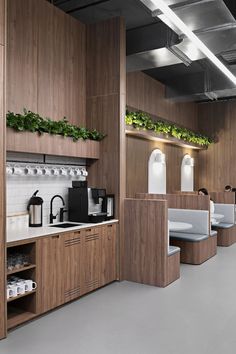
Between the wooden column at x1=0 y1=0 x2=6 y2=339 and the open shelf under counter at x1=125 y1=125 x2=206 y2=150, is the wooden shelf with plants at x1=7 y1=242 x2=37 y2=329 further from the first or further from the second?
the open shelf under counter at x1=125 y1=125 x2=206 y2=150

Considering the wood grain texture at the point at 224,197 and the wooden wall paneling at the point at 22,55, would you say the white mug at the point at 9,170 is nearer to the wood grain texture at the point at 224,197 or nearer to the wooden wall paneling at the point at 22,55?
the wooden wall paneling at the point at 22,55

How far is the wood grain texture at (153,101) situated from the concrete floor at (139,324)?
4015 mm

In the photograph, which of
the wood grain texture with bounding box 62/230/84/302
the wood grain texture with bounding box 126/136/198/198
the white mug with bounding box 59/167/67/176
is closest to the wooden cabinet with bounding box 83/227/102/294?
the wood grain texture with bounding box 62/230/84/302

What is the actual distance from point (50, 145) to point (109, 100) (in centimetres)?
129

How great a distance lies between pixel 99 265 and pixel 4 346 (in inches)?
67.7

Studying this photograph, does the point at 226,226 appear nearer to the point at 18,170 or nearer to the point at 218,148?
the point at 218,148

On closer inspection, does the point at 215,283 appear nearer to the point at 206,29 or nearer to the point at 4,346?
the point at 4,346

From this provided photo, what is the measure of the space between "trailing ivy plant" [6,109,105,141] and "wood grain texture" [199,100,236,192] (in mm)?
6227

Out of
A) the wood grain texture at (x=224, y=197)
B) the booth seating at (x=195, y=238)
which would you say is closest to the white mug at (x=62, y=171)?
the booth seating at (x=195, y=238)

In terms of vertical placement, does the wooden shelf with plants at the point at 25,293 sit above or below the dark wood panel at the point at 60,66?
below

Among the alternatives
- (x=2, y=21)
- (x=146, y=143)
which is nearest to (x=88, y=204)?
(x=2, y=21)

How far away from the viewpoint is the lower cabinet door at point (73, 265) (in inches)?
156

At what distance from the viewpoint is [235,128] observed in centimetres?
1005

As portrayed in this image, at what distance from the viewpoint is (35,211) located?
4281 mm
